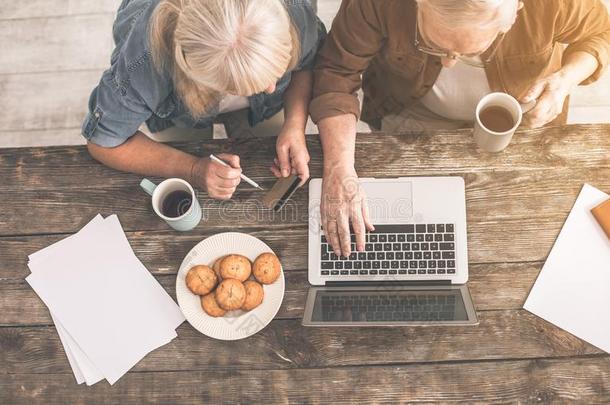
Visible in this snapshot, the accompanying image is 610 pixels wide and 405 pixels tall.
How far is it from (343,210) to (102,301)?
0.61 metres

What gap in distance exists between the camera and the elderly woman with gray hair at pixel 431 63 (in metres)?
1.24

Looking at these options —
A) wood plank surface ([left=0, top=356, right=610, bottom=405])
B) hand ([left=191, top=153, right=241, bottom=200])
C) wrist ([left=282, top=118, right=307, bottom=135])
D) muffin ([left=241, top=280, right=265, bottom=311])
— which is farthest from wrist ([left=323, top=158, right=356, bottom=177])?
wood plank surface ([left=0, top=356, right=610, bottom=405])

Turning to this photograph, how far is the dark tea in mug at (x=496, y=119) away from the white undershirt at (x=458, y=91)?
20cm

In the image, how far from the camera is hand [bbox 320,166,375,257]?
125 centimetres

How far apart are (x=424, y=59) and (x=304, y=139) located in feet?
1.17

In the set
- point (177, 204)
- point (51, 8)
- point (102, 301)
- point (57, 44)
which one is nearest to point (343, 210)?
point (177, 204)

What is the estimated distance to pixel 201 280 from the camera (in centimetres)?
122

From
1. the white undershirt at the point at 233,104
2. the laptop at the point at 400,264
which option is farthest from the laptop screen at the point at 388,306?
the white undershirt at the point at 233,104

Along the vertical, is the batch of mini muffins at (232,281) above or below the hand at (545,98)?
below

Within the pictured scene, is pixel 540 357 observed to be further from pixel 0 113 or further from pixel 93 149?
pixel 0 113

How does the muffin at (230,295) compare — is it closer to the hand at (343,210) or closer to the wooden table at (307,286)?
the wooden table at (307,286)

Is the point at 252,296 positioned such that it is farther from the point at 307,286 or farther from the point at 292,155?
the point at 292,155

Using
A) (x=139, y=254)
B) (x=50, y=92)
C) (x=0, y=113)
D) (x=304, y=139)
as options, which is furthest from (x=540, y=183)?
(x=0, y=113)

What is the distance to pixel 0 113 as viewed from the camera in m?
2.41
